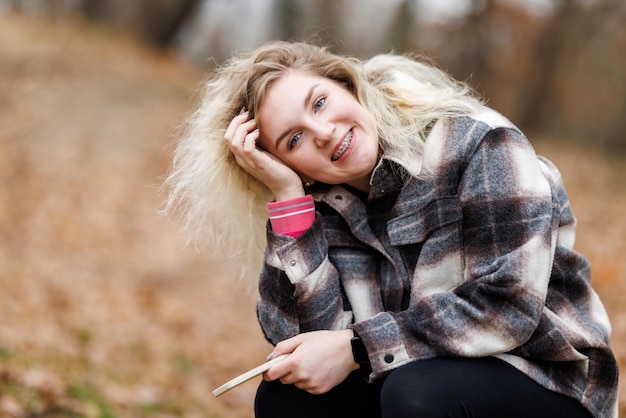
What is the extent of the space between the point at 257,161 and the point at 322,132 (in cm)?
22

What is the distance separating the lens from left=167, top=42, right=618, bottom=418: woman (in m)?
1.76

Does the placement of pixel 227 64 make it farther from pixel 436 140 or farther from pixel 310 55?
pixel 436 140

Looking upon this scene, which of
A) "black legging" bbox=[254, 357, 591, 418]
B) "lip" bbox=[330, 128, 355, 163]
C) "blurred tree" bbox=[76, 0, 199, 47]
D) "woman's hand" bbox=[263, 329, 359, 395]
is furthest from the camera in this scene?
"blurred tree" bbox=[76, 0, 199, 47]

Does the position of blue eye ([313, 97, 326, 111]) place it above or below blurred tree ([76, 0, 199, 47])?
above

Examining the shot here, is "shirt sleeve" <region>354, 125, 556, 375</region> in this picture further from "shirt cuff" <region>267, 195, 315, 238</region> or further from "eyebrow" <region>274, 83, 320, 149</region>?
"eyebrow" <region>274, 83, 320, 149</region>

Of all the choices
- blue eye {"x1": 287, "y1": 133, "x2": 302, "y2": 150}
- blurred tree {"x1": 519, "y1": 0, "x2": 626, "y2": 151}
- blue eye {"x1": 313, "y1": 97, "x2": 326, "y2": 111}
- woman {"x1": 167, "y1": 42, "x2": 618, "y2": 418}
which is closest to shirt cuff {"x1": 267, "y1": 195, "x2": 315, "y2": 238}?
woman {"x1": 167, "y1": 42, "x2": 618, "y2": 418}

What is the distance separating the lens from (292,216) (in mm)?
2064

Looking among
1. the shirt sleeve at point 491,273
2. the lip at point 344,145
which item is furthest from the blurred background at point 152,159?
the shirt sleeve at point 491,273

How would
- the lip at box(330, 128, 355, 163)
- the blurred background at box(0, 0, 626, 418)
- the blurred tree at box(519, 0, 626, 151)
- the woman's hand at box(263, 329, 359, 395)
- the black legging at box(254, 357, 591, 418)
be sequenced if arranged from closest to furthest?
1. the black legging at box(254, 357, 591, 418)
2. the woman's hand at box(263, 329, 359, 395)
3. the lip at box(330, 128, 355, 163)
4. the blurred background at box(0, 0, 626, 418)
5. the blurred tree at box(519, 0, 626, 151)

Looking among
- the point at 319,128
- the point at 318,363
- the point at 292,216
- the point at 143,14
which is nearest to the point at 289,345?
the point at 318,363

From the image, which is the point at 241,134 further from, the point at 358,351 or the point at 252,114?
the point at 358,351

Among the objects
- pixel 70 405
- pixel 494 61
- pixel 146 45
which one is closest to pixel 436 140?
pixel 70 405

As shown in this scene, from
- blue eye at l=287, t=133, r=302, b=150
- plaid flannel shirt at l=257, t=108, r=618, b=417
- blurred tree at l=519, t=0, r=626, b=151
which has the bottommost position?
blurred tree at l=519, t=0, r=626, b=151

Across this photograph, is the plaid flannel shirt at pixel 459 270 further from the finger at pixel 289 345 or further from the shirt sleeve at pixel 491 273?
the finger at pixel 289 345
